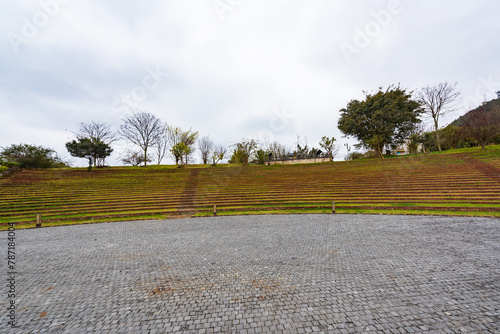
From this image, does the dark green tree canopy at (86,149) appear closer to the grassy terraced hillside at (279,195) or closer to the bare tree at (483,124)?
the grassy terraced hillside at (279,195)

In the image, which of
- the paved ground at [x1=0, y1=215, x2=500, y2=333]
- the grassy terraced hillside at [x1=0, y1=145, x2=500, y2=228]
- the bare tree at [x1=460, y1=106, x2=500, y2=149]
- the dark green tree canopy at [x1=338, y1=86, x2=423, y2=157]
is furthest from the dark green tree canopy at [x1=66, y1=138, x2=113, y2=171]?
the bare tree at [x1=460, y1=106, x2=500, y2=149]

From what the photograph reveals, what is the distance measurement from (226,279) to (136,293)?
1.54 meters

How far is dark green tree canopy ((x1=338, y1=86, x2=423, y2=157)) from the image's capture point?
31484mm

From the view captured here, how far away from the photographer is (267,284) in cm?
366

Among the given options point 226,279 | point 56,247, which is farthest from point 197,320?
point 56,247

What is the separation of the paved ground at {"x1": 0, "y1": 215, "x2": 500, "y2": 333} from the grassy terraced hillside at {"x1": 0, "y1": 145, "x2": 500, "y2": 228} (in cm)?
512

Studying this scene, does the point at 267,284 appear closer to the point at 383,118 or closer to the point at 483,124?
the point at 383,118

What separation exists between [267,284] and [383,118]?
3674cm

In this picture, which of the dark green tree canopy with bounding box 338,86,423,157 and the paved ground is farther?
the dark green tree canopy with bounding box 338,86,423,157

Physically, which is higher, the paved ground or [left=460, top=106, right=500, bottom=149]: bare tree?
[left=460, top=106, right=500, bottom=149]: bare tree

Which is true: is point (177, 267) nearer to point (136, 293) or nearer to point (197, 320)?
point (136, 293)

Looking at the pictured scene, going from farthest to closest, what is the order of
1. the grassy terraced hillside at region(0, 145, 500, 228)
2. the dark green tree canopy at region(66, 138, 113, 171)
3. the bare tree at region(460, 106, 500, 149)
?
1. the dark green tree canopy at region(66, 138, 113, 171)
2. the bare tree at region(460, 106, 500, 149)
3. the grassy terraced hillside at region(0, 145, 500, 228)

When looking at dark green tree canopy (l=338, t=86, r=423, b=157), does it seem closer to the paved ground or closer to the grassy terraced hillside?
the grassy terraced hillside

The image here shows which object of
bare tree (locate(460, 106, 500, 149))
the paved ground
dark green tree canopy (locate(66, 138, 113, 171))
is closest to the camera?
the paved ground
